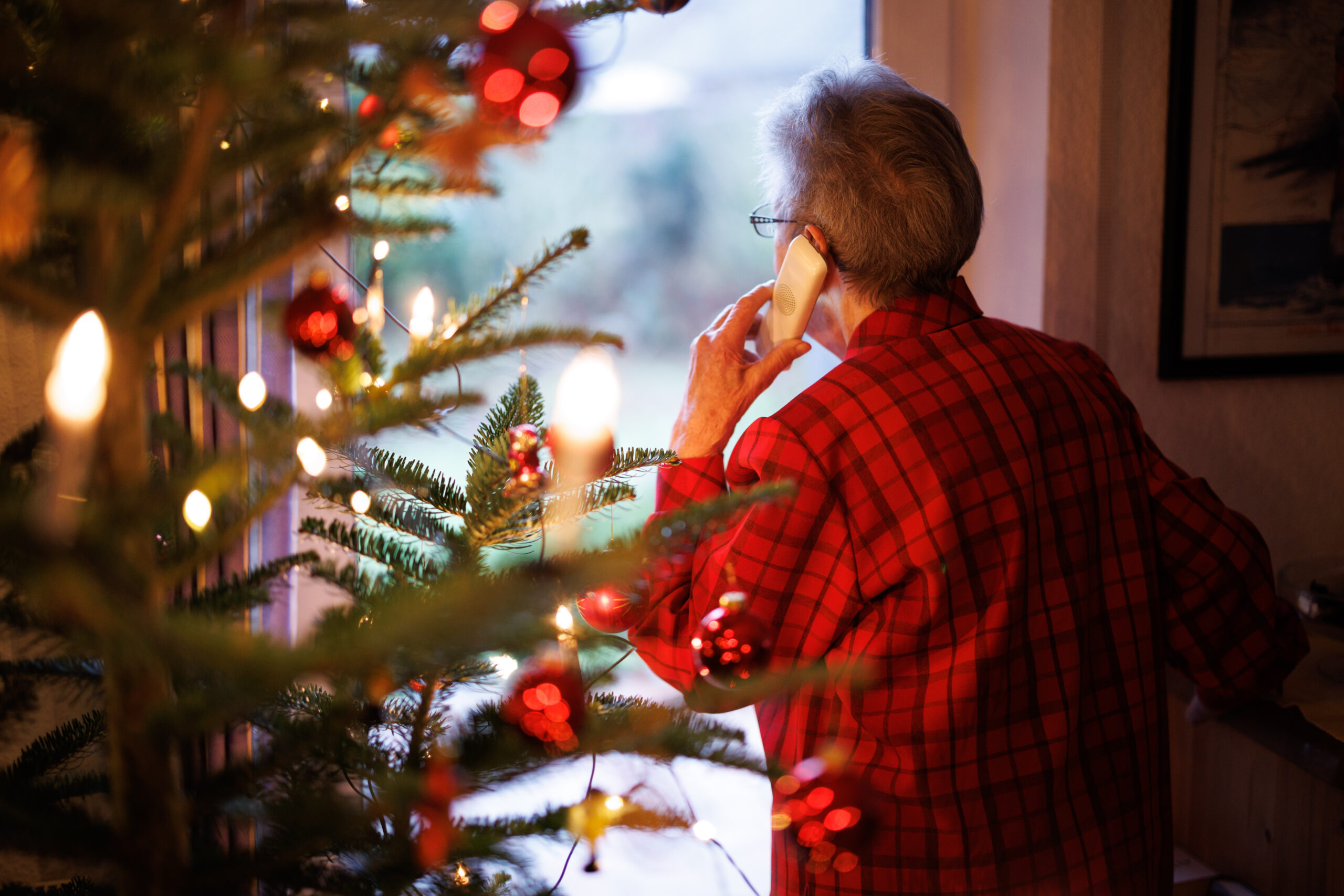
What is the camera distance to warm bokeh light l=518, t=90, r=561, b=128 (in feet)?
1.22

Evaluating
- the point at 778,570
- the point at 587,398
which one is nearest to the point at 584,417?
the point at 587,398

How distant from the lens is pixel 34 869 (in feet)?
2.47

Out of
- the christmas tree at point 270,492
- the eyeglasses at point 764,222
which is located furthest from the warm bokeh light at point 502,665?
the eyeglasses at point 764,222

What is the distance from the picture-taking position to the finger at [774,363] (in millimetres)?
963

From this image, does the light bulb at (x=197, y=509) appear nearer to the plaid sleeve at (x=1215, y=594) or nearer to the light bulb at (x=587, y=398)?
the light bulb at (x=587, y=398)

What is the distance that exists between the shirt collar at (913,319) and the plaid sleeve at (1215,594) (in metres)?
0.32

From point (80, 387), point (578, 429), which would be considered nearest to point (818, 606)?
point (578, 429)

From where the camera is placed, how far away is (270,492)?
38 cm

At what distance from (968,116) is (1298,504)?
92 cm

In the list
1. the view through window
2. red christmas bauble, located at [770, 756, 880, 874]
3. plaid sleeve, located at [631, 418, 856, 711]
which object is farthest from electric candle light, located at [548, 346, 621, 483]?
the view through window

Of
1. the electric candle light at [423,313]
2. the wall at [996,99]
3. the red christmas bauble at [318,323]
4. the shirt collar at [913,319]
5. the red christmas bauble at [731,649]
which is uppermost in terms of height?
the wall at [996,99]

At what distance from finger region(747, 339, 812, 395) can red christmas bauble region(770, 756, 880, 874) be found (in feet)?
1.81

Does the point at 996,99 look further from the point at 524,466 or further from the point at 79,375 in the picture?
the point at 79,375

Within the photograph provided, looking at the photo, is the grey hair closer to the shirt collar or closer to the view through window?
the shirt collar
